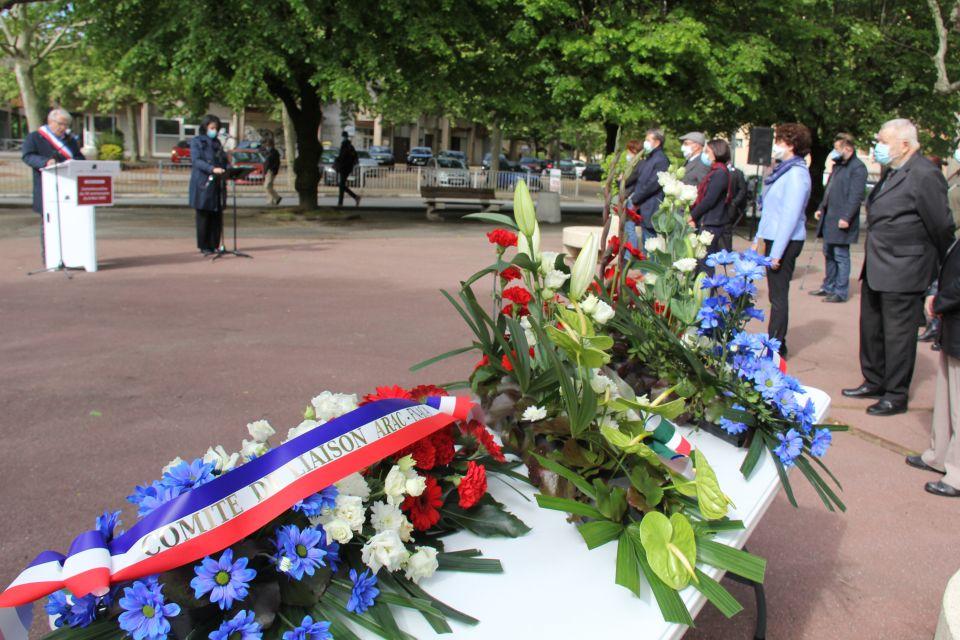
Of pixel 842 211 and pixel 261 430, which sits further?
pixel 842 211

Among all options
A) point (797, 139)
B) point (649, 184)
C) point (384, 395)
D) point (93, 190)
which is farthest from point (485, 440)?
point (93, 190)

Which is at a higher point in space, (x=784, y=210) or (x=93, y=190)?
(x=784, y=210)

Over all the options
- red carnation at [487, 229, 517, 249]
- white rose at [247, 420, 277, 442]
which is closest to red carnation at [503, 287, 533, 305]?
red carnation at [487, 229, 517, 249]

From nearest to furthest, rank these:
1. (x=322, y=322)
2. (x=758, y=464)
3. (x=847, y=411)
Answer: (x=758, y=464)
(x=847, y=411)
(x=322, y=322)

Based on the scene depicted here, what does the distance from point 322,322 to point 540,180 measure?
2030cm

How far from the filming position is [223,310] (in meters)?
8.65

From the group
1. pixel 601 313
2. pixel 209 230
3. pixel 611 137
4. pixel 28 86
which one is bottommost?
pixel 209 230

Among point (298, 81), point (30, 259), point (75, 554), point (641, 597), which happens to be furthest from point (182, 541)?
point (298, 81)

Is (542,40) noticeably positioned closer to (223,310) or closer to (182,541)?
(223,310)

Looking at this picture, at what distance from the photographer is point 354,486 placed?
1657mm

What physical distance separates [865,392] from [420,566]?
582 centimetres

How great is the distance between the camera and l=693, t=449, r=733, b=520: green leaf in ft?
6.07

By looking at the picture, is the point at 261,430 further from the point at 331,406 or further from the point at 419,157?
the point at 419,157

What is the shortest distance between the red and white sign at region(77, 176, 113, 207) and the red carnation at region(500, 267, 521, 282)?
943cm
